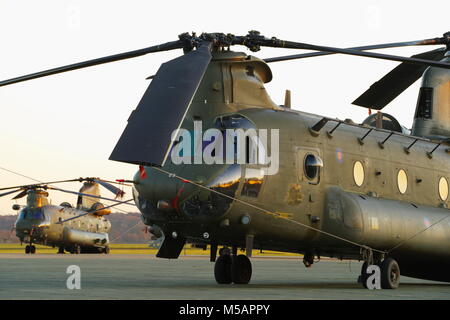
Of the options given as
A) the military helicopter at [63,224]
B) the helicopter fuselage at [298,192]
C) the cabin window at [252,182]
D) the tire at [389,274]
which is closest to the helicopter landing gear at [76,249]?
the military helicopter at [63,224]

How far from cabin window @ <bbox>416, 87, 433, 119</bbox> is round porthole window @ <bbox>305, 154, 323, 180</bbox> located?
612 cm

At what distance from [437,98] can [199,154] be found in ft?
29.6

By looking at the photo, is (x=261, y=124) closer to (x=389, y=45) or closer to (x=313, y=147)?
(x=313, y=147)

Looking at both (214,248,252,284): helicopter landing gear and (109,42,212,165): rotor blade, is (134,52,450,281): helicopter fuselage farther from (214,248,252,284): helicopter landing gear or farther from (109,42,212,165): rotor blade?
(109,42,212,165): rotor blade

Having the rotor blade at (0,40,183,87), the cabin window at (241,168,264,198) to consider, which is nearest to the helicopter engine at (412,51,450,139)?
the cabin window at (241,168,264,198)

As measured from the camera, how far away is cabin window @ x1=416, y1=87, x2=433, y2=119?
816 inches

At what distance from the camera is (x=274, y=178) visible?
15.2 metres

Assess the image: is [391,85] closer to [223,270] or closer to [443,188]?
[443,188]

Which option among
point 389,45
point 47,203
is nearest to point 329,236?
point 389,45

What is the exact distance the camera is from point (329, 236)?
16016mm

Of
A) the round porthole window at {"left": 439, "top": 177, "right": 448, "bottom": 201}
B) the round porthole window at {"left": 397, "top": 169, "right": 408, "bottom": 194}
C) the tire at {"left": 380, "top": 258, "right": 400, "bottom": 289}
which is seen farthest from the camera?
the round porthole window at {"left": 439, "top": 177, "right": 448, "bottom": 201}

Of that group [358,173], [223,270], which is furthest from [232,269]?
[358,173]

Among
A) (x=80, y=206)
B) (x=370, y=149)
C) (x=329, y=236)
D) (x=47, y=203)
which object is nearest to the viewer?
(x=329, y=236)
